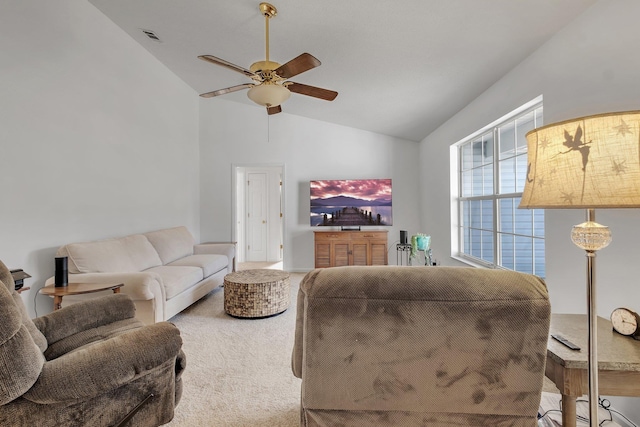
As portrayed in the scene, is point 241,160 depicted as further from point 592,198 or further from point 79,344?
point 592,198

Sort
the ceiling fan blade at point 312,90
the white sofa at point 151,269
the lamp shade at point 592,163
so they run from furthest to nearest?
the ceiling fan blade at point 312,90 → the white sofa at point 151,269 → the lamp shade at point 592,163

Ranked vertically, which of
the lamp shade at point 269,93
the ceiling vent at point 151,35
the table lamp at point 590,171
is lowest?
the table lamp at point 590,171

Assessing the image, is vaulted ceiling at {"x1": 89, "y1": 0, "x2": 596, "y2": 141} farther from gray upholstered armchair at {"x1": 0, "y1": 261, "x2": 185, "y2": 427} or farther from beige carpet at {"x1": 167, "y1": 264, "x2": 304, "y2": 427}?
beige carpet at {"x1": 167, "y1": 264, "x2": 304, "y2": 427}

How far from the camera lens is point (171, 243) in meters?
3.94

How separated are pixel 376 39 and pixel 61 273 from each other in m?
3.24

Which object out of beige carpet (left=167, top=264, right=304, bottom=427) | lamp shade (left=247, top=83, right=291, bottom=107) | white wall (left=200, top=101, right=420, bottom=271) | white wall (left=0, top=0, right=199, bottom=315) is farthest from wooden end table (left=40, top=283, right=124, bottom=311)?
white wall (left=200, top=101, right=420, bottom=271)

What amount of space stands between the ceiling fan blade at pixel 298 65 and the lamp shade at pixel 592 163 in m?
1.59

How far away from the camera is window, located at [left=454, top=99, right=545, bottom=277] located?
2.49 metres

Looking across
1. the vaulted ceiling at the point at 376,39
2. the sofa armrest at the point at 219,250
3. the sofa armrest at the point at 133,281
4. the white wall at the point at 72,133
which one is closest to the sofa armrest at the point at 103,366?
the sofa armrest at the point at 133,281

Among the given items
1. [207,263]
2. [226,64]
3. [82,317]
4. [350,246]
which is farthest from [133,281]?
[350,246]

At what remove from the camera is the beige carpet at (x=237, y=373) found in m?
1.62

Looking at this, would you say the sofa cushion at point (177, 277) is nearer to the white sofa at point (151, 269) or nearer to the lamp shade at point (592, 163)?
the white sofa at point (151, 269)

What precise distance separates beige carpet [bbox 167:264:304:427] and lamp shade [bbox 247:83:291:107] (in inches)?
82.0

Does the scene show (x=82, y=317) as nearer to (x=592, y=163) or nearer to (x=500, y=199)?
(x=592, y=163)
